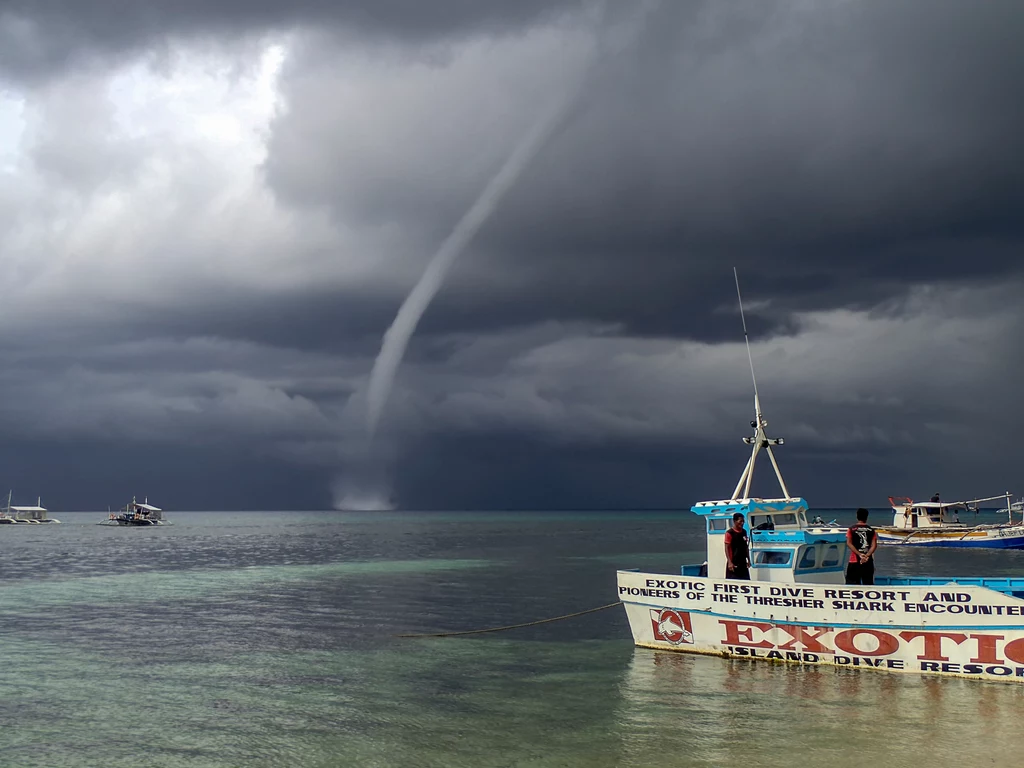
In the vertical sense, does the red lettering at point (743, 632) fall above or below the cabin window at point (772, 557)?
below

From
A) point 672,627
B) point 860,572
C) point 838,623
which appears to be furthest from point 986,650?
point 672,627

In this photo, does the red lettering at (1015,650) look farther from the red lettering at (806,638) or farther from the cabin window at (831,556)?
the cabin window at (831,556)

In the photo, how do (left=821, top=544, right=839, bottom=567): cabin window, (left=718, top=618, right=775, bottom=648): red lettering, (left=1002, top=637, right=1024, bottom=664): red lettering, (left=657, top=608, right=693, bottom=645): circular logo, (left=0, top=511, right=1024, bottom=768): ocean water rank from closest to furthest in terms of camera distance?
(left=0, top=511, right=1024, bottom=768): ocean water → (left=1002, top=637, right=1024, bottom=664): red lettering → (left=718, top=618, right=775, bottom=648): red lettering → (left=821, top=544, right=839, bottom=567): cabin window → (left=657, top=608, right=693, bottom=645): circular logo

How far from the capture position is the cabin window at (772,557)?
23.3 meters

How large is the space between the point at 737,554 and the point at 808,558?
6.90 feet

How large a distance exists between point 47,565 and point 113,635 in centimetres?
4869

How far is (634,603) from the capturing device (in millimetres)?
25094

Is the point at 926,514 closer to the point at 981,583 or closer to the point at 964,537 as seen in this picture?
the point at 964,537

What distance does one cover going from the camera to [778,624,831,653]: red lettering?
2136cm

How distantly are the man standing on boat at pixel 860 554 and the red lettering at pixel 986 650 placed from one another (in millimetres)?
3398

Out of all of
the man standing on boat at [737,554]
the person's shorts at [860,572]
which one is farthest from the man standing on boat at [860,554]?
the man standing on boat at [737,554]

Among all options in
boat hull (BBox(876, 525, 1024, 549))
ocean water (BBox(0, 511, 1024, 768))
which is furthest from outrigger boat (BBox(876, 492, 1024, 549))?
ocean water (BBox(0, 511, 1024, 768))

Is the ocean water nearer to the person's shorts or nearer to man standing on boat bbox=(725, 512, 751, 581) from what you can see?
man standing on boat bbox=(725, 512, 751, 581)

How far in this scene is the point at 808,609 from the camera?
2152 cm
